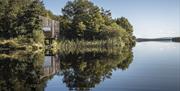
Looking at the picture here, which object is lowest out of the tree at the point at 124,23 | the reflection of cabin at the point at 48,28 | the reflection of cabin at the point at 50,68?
the reflection of cabin at the point at 50,68

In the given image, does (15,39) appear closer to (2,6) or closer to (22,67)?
(2,6)

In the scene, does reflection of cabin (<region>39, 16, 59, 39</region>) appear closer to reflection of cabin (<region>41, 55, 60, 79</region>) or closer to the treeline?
the treeline

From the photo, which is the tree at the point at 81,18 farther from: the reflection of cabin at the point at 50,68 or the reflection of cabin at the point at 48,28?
the reflection of cabin at the point at 50,68

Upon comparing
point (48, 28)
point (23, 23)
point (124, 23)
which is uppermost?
point (124, 23)

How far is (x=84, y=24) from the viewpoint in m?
97.8

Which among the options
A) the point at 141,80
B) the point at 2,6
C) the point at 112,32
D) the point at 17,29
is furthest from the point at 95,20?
the point at 141,80

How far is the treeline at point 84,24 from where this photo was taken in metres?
95.9

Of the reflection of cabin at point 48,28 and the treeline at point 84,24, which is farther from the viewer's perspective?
the treeline at point 84,24

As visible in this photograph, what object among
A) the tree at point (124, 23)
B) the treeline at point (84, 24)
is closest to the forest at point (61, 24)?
the treeline at point (84, 24)

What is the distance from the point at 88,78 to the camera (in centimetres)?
2802

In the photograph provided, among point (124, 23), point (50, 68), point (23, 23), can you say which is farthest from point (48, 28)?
point (124, 23)

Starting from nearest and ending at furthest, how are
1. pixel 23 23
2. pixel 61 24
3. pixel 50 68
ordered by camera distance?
pixel 50 68, pixel 23 23, pixel 61 24

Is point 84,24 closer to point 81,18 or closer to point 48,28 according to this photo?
point 81,18

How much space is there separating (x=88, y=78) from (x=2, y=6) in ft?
183
